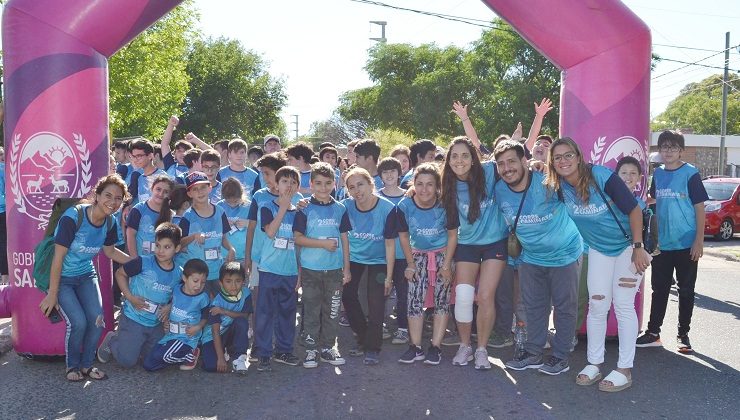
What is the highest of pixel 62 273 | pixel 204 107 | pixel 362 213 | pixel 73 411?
pixel 204 107


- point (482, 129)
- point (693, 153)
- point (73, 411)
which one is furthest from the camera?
point (693, 153)

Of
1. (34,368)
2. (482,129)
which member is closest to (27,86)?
(34,368)

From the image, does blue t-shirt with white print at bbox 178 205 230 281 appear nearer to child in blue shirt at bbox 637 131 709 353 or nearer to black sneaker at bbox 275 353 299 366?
black sneaker at bbox 275 353 299 366

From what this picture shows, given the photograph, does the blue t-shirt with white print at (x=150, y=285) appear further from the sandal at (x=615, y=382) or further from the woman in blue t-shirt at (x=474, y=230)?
the sandal at (x=615, y=382)

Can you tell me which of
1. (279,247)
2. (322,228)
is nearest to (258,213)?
(279,247)

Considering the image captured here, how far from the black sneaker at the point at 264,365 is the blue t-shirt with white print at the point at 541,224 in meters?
2.25

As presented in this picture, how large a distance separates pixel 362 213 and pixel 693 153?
44.2m

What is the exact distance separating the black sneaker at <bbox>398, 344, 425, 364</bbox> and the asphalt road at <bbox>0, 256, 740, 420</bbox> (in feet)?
0.26

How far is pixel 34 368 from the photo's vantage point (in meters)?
5.70

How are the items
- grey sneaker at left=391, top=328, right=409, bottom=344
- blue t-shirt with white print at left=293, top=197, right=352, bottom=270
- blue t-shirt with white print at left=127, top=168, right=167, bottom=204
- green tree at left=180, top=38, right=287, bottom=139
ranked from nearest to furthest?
1. blue t-shirt with white print at left=293, top=197, right=352, bottom=270
2. grey sneaker at left=391, top=328, right=409, bottom=344
3. blue t-shirt with white print at left=127, top=168, right=167, bottom=204
4. green tree at left=180, top=38, right=287, bottom=139

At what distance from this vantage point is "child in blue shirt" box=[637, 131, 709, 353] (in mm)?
6305

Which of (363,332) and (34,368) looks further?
(363,332)

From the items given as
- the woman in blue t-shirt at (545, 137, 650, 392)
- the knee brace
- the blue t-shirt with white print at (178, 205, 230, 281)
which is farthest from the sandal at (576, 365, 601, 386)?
the blue t-shirt with white print at (178, 205, 230, 281)

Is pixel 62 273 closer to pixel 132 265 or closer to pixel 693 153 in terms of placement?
pixel 132 265
